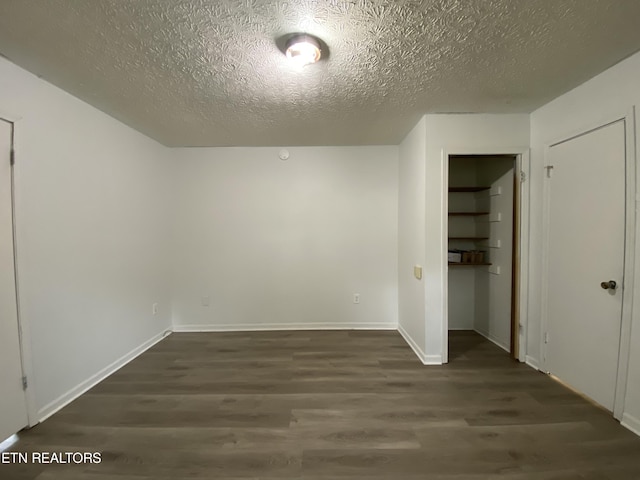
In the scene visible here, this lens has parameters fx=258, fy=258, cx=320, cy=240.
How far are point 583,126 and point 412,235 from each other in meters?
1.58

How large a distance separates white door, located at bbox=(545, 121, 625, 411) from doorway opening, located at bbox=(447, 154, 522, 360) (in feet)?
1.13

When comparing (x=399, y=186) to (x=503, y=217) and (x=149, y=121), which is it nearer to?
(x=503, y=217)

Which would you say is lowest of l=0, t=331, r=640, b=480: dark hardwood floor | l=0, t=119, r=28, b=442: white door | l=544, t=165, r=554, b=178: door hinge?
l=0, t=331, r=640, b=480: dark hardwood floor

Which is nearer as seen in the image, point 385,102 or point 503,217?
point 385,102

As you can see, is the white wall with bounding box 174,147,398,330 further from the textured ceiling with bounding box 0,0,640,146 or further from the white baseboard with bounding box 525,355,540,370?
the white baseboard with bounding box 525,355,540,370

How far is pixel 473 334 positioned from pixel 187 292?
379cm

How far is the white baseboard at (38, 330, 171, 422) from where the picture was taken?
6.14ft

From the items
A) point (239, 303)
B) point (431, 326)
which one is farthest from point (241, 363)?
point (431, 326)

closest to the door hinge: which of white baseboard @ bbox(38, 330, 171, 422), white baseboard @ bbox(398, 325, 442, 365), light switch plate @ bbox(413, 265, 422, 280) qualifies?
light switch plate @ bbox(413, 265, 422, 280)

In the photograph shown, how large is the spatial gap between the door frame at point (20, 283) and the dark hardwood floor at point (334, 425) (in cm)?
24

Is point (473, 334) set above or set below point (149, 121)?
below

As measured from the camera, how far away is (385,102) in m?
2.23

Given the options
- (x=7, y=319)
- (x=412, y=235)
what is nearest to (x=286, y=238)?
(x=412, y=235)

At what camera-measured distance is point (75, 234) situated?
2102 millimetres
